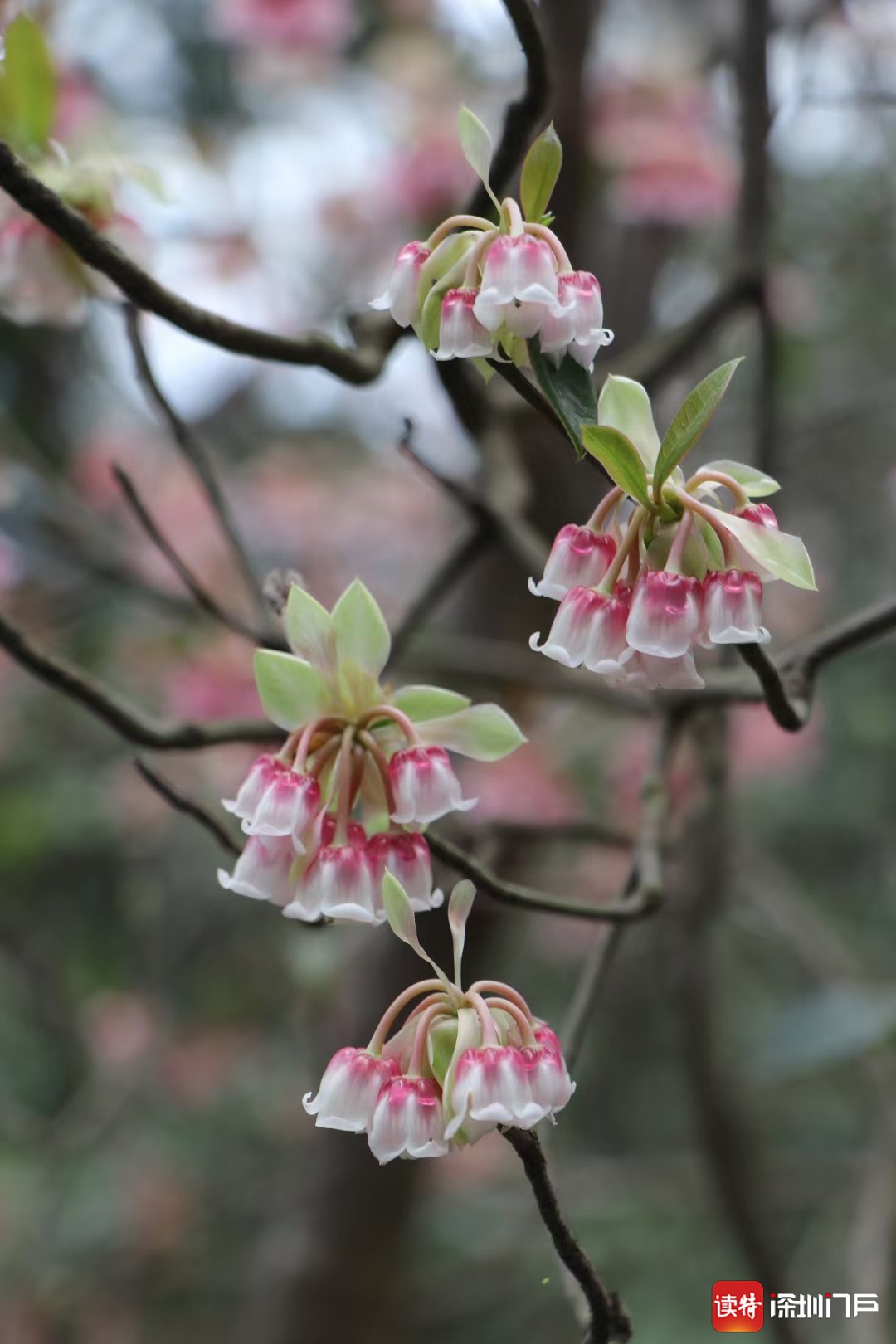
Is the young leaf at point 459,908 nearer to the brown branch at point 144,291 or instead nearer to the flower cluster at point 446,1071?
the flower cluster at point 446,1071

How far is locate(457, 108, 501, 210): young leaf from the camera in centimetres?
45

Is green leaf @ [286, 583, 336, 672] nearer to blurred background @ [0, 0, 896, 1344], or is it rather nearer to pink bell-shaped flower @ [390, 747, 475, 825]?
pink bell-shaped flower @ [390, 747, 475, 825]

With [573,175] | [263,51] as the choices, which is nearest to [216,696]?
[573,175]

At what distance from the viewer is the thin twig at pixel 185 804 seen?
614mm

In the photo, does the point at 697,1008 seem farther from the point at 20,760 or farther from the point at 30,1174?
the point at 30,1174

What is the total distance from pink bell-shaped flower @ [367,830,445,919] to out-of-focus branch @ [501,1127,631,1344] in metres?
0.11

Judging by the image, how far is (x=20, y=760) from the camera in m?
2.60

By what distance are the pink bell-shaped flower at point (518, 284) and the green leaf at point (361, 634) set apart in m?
0.14

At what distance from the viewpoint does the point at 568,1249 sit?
44cm

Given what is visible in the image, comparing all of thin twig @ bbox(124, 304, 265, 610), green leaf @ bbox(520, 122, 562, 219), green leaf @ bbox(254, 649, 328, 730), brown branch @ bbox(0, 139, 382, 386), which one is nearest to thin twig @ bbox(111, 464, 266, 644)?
thin twig @ bbox(124, 304, 265, 610)

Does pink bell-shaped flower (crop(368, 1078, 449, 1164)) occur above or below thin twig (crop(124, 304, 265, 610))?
below

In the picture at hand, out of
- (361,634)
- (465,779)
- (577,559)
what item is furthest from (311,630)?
(465,779)

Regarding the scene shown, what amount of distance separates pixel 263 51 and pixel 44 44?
6.90 ft

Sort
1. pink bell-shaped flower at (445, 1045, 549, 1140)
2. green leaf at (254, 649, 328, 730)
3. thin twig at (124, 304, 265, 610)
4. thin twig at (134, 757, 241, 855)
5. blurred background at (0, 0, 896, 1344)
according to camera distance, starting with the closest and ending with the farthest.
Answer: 1. pink bell-shaped flower at (445, 1045, 549, 1140)
2. green leaf at (254, 649, 328, 730)
3. thin twig at (134, 757, 241, 855)
4. thin twig at (124, 304, 265, 610)
5. blurred background at (0, 0, 896, 1344)
